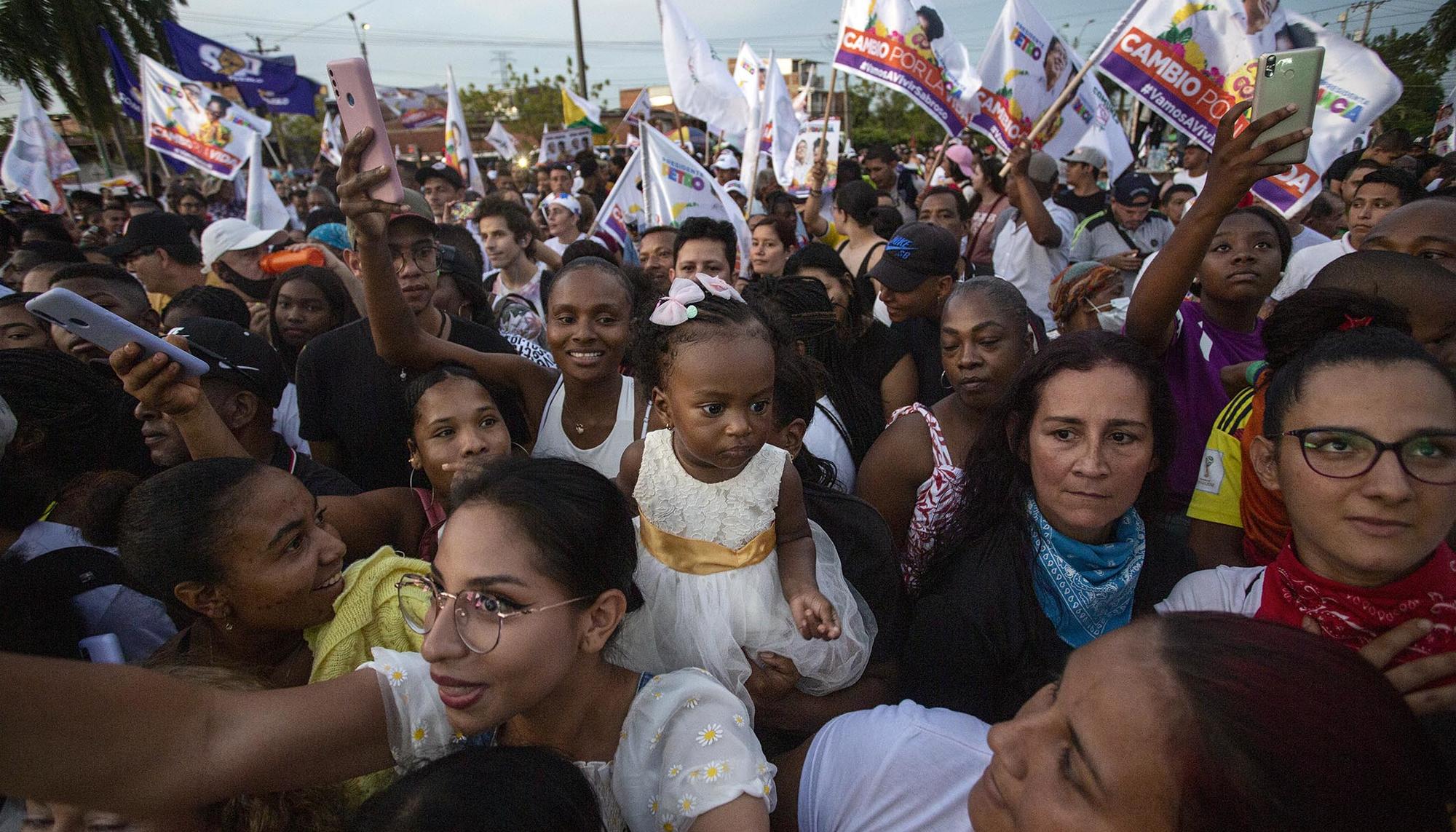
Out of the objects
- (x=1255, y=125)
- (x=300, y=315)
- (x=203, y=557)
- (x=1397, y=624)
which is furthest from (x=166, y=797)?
(x=300, y=315)

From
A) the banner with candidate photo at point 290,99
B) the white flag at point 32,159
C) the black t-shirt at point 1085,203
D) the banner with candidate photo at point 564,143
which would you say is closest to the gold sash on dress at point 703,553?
the black t-shirt at point 1085,203

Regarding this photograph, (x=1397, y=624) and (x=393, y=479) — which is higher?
(x=1397, y=624)

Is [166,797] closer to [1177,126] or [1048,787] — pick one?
[1048,787]

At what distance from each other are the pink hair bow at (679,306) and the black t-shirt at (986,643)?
42.4 inches

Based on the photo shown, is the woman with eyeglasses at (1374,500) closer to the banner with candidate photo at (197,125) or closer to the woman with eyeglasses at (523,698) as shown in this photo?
the woman with eyeglasses at (523,698)

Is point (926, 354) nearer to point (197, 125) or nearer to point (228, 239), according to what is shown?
point (228, 239)

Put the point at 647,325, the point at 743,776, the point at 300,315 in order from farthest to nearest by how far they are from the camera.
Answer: the point at 300,315, the point at 647,325, the point at 743,776

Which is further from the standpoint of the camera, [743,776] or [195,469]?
[195,469]

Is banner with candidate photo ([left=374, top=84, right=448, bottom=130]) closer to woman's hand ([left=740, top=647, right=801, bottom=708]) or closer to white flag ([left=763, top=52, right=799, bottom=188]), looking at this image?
white flag ([left=763, top=52, right=799, bottom=188])

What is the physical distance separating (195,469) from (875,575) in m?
1.85

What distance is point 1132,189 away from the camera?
6.63 meters

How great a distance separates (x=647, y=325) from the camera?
97.3 inches

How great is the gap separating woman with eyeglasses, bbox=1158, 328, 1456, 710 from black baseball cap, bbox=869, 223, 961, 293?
231 centimetres

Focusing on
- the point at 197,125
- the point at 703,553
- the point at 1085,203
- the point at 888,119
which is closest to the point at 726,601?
the point at 703,553
